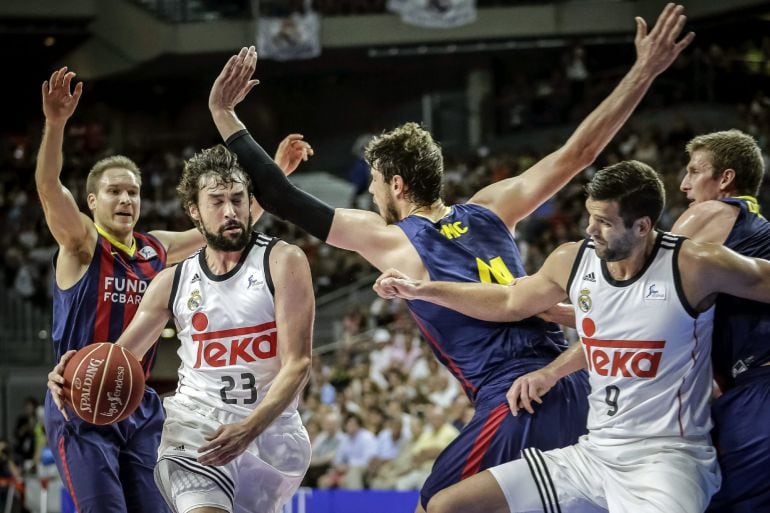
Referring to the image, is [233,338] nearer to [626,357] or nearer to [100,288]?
[100,288]

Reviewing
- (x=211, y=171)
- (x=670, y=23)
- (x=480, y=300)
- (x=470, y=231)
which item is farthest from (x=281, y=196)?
(x=670, y=23)

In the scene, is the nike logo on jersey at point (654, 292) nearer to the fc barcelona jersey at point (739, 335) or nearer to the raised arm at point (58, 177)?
the fc barcelona jersey at point (739, 335)

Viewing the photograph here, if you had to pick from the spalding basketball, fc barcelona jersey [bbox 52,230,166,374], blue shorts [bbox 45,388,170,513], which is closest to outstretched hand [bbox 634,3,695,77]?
the spalding basketball

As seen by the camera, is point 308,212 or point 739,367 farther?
point 308,212

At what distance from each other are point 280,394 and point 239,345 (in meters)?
0.38

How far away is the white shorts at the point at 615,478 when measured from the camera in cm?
410

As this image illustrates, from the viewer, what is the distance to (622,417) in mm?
4273

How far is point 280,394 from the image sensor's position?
4520mm

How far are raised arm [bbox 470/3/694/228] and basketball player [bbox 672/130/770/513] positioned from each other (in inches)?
22.7

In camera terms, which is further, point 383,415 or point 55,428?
point 383,415

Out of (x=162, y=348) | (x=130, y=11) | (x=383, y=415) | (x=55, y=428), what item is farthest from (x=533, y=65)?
(x=55, y=428)

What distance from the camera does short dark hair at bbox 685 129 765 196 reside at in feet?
16.1

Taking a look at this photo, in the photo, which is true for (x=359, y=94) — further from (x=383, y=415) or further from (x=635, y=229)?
(x=635, y=229)

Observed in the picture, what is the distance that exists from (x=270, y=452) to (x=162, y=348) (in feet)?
47.5
